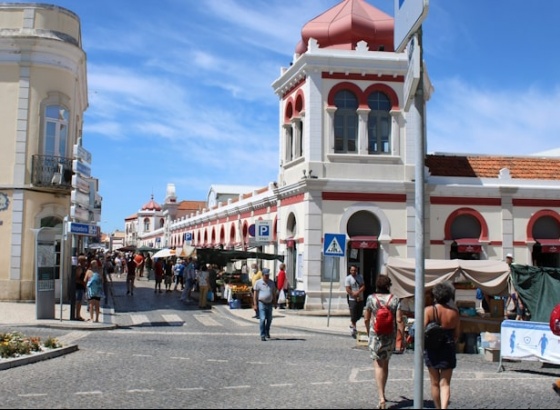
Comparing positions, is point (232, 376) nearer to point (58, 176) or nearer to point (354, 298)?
point (354, 298)

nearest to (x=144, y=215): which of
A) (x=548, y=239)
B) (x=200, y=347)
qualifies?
(x=548, y=239)

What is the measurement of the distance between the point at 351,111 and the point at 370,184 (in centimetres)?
274

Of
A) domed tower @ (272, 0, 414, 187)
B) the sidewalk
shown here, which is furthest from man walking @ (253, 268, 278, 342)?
domed tower @ (272, 0, 414, 187)

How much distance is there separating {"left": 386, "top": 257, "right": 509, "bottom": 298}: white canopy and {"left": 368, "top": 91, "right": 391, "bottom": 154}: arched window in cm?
811

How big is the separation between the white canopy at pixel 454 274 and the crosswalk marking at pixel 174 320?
633 centimetres

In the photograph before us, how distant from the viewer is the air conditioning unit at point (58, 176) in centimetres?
2150

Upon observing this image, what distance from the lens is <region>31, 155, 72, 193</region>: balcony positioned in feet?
69.9

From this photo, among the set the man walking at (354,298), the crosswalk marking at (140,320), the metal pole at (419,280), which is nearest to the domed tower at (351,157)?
the man walking at (354,298)

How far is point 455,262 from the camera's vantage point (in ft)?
48.6

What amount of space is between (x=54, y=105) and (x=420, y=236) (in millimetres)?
19246

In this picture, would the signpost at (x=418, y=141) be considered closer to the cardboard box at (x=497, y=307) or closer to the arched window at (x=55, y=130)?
the cardboard box at (x=497, y=307)

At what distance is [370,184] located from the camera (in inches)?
867

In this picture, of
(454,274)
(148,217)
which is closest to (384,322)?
(454,274)

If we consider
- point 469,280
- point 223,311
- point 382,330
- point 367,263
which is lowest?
point 223,311
